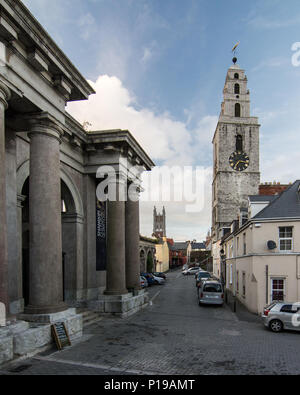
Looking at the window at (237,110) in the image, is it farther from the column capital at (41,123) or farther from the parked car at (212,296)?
the column capital at (41,123)

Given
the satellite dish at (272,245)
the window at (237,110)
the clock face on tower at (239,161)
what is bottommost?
the satellite dish at (272,245)

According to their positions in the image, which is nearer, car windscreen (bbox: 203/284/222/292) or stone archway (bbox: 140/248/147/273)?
car windscreen (bbox: 203/284/222/292)

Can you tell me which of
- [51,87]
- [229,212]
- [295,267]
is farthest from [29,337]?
[229,212]

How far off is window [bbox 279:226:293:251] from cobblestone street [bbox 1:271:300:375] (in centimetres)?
573

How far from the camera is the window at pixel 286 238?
19.6m

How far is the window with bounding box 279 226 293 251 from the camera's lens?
19.6 m

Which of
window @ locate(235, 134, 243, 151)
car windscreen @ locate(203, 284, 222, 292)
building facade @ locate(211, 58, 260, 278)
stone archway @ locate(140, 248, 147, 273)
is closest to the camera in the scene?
car windscreen @ locate(203, 284, 222, 292)

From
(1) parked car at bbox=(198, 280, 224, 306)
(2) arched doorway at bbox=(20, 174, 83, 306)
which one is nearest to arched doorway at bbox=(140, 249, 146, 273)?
(1) parked car at bbox=(198, 280, 224, 306)

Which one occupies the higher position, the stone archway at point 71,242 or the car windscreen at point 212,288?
the stone archway at point 71,242

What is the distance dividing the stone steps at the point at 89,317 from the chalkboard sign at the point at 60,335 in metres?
3.65

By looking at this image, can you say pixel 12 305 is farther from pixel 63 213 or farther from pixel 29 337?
pixel 63 213

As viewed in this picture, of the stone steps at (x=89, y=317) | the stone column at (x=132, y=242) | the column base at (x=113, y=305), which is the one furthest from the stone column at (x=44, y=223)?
the stone column at (x=132, y=242)

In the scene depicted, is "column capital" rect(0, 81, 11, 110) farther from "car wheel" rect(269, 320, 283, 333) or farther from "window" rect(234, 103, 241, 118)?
"window" rect(234, 103, 241, 118)

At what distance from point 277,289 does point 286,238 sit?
3.15 m
